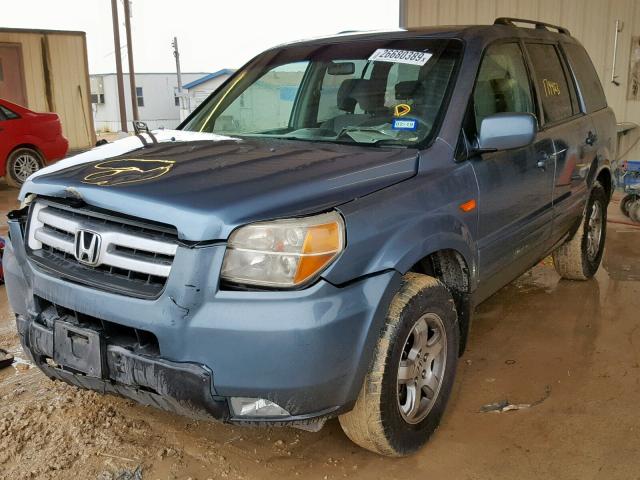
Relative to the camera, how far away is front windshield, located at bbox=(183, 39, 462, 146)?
308cm

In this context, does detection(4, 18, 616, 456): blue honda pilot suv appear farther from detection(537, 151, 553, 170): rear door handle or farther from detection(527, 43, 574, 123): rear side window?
detection(527, 43, 574, 123): rear side window

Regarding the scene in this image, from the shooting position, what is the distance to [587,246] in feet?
16.4

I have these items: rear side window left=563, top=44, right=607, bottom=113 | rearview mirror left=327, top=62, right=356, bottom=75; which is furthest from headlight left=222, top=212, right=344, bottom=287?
rear side window left=563, top=44, right=607, bottom=113

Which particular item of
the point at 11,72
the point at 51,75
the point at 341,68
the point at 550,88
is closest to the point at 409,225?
the point at 341,68

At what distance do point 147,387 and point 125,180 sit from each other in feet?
2.51

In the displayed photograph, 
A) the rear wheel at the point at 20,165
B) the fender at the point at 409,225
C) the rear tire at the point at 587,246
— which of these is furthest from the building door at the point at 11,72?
the fender at the point at 409,225

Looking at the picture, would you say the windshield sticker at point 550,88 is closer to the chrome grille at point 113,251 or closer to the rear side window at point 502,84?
the rear side window at point 502,84

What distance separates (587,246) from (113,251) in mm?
3947

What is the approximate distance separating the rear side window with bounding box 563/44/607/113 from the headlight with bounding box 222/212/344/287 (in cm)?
315

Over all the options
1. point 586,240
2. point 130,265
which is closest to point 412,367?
point 130,265

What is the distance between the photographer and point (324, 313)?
2109 mm

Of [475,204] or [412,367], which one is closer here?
[412,367]

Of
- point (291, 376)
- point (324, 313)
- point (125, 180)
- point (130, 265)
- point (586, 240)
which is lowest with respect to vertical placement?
point (586, 240)

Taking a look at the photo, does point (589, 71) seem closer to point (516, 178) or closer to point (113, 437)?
point (516, 178)
